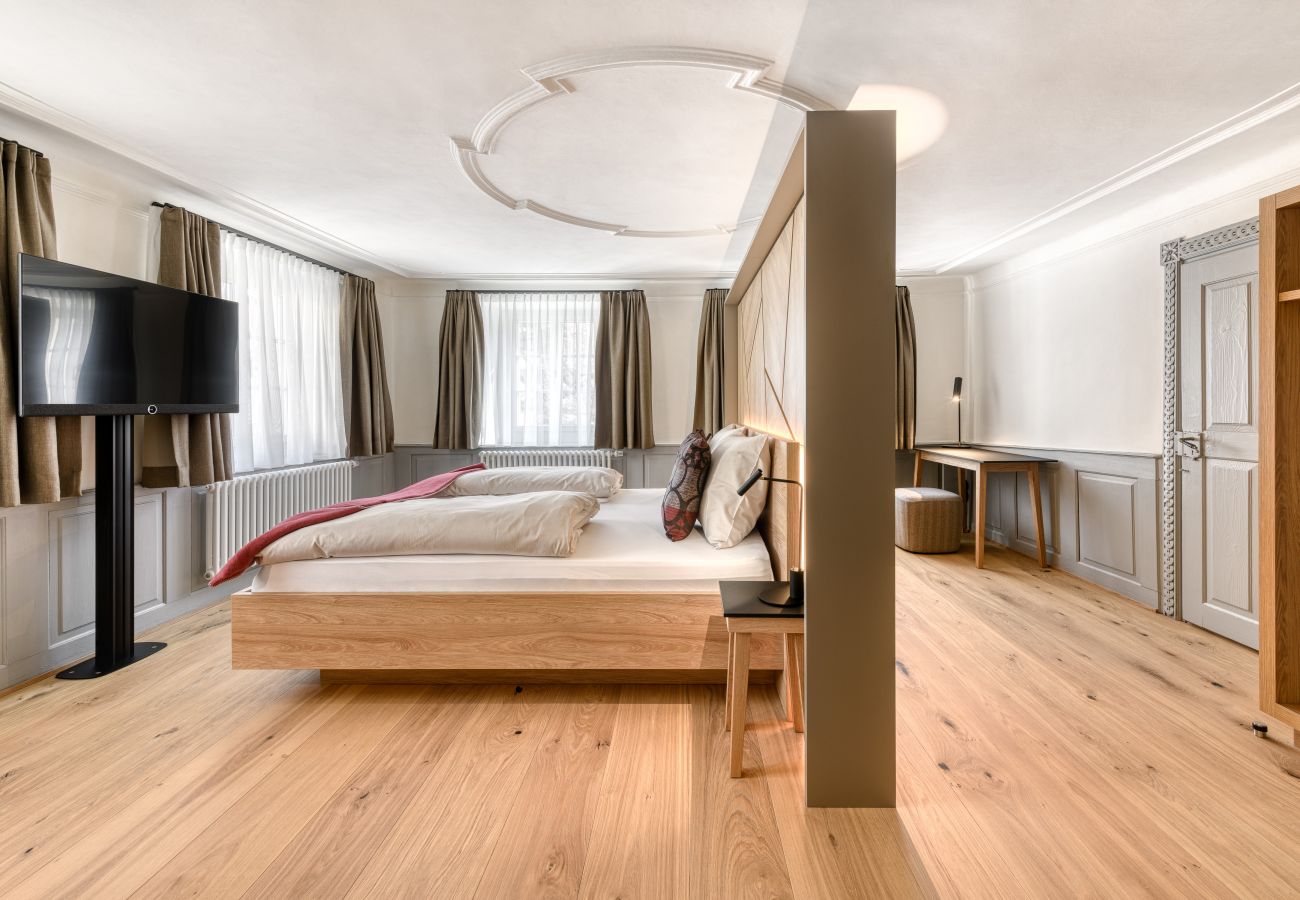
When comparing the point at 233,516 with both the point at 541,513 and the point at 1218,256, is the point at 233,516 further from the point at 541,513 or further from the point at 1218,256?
the point at 1218,256

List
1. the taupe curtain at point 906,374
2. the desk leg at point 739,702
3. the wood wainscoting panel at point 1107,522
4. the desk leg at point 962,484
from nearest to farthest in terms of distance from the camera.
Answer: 1. the desk leg at point 739,702
2. the wood wainscoting panel at point 1107,522
3. the desk leg at point 962,484
4. the taupe curtain at point 906,374

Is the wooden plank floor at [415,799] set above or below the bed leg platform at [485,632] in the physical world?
below

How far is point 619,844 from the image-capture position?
161cm

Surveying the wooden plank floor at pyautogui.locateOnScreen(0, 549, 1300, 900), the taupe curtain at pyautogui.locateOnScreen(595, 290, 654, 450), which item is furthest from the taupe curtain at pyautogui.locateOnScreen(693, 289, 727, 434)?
the wooden plank floor at pyautogui.locateOnScreen(0, 549, 1300, 900)

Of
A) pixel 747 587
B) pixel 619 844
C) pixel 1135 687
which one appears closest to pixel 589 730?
pixel 619 844

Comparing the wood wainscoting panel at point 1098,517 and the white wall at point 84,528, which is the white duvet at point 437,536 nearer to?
the white wall at point 84,528

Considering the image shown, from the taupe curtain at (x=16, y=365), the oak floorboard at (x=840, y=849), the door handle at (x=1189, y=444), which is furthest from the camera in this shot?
the door handle at (x=1189, y=444)

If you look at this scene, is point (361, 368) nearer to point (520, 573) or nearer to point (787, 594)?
point (520, 573)

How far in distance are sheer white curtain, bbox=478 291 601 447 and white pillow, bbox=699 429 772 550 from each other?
3206 mm

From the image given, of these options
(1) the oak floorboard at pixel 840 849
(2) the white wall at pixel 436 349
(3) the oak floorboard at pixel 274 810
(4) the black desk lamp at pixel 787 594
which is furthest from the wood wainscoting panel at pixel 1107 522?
(3) the oak floorboard at pixel 274 810

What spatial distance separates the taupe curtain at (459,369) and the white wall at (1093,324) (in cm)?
458

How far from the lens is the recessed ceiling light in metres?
2.39

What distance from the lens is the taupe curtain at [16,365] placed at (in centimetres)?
247

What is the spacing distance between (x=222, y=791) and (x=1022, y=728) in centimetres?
265
